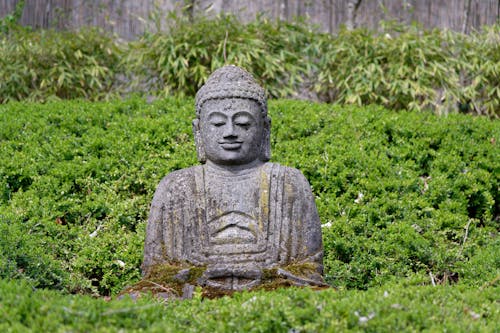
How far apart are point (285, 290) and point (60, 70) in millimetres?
7898

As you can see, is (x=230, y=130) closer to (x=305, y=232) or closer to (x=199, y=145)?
(x=199, y=145)

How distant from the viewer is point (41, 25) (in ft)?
48.4

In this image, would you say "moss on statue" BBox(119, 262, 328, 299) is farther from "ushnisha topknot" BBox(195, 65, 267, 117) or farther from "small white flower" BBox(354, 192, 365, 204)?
"small white flower" BBox(354, 192, 365, 204)

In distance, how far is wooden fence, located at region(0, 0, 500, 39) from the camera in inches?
566

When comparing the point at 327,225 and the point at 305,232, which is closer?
the point at 305,232

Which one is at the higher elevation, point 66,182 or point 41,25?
point 41,25

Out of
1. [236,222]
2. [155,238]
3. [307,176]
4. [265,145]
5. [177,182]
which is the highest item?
[265,145]

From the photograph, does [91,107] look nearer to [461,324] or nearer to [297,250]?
[297,250]

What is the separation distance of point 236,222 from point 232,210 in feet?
0.31

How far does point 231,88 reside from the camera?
7.04 meters

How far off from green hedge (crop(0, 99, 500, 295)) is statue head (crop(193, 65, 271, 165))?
5.86 ft

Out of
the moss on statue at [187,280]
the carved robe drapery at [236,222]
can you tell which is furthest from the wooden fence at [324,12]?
the moss on statue at [187,280]

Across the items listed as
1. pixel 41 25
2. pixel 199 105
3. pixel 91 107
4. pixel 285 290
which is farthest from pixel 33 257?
pixel 41 25

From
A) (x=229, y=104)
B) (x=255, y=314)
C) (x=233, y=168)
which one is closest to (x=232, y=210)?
(x=233, y=168)
